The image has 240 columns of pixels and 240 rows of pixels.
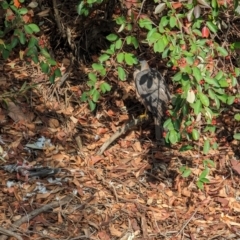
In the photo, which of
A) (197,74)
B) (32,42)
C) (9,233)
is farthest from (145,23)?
(9,233)

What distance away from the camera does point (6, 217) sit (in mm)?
4418

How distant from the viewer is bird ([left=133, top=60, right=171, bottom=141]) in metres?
5.16

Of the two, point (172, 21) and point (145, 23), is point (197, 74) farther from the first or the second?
point (145, 23)

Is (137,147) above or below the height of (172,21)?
below

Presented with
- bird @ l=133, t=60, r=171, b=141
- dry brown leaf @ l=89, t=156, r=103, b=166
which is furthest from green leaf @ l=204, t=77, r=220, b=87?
dry brown leaf @ l=89, t=156, r=103, b=166

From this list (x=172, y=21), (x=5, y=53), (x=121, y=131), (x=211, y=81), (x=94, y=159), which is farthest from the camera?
(x=121, y=131)

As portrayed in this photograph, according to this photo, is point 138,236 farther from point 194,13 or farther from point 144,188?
point 194,13

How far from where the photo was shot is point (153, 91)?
5.17 m

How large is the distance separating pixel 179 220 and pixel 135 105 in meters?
1.50

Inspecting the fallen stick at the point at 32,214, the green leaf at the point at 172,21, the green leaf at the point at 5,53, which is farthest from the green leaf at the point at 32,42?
the fallen stick at the point at 32,214

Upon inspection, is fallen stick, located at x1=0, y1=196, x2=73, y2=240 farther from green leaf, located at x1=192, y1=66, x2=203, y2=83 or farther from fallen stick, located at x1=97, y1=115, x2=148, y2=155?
green leaf, located at x1=192, y1=66, x2=203, y2=83

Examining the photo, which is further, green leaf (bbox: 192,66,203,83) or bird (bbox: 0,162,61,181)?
bird (bbox: 0,162,61,181)

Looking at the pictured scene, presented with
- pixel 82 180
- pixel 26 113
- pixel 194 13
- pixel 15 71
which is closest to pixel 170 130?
pixel 194 13

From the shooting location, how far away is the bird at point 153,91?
5156 mm
